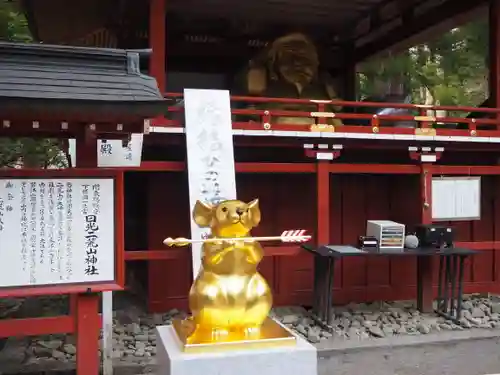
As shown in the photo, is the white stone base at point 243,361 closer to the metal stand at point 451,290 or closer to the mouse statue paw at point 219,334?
the mouse statue paw at point 219,334

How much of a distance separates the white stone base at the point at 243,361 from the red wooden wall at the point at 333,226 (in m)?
4.55

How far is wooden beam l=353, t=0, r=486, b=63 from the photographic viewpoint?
9.47m

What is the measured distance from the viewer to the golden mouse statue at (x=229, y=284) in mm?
4336

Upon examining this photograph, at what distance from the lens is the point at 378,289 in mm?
9867

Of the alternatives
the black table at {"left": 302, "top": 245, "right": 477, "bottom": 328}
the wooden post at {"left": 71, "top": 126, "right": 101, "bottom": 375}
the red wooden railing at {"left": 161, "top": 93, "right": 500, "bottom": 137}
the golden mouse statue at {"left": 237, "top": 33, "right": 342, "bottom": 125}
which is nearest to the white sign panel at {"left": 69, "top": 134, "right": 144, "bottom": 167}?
the red wooden railing at {"left": 161, "top": 93, "right": 500, "bottom": 137}

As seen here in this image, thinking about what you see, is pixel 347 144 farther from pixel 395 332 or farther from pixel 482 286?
pixel 482 286

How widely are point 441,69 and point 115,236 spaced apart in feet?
49.5

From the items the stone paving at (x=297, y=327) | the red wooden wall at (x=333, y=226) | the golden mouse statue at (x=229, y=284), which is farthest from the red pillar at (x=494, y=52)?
the golden mouse statue at (x=229, y=284)

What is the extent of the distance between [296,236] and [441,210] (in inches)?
198

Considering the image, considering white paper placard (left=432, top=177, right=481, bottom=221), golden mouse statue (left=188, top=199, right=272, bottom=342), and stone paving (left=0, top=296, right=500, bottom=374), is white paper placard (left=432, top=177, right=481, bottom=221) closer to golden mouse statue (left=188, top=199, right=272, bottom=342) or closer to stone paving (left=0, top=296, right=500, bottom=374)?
stone paving (left=0, top=296, right=500, bottom=374)

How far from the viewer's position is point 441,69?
58.4 ft

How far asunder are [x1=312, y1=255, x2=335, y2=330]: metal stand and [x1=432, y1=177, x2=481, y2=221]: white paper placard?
206cm

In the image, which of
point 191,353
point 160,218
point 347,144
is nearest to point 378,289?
point 347,144

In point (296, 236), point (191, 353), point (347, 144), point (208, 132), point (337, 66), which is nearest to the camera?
point (191, 353)
